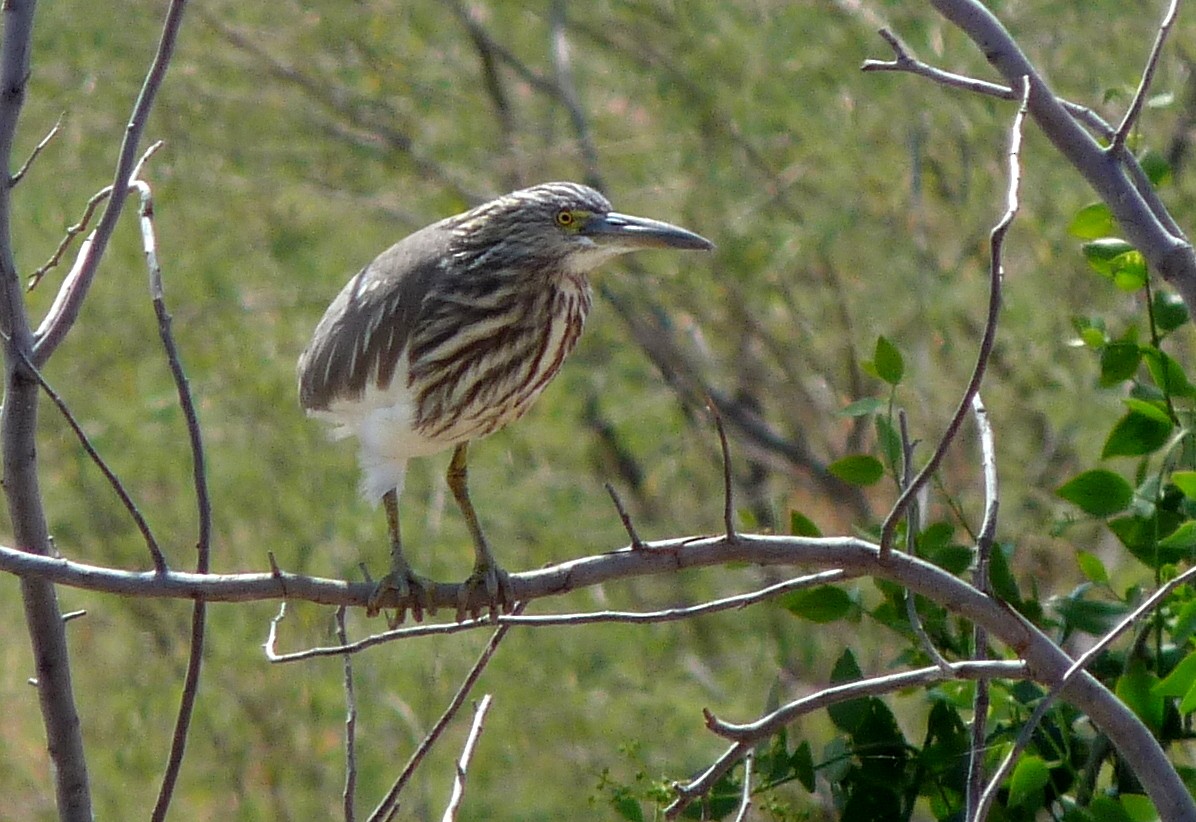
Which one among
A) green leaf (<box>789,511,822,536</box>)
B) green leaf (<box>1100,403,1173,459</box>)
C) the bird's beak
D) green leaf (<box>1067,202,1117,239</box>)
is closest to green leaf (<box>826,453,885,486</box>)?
green leaf (<box>789,511,822,536</box>)

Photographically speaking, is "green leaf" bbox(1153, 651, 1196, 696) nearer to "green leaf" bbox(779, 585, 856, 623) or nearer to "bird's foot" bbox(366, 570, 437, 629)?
"green leaf" bbox(779, 585, 856, 623)

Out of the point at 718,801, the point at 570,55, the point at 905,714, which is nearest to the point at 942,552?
the point at 718,801

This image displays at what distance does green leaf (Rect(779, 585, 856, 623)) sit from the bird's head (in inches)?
45.4

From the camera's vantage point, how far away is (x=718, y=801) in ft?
9.13

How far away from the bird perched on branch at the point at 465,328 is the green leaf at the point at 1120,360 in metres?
0.94

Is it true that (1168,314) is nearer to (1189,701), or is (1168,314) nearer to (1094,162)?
(1094,162)

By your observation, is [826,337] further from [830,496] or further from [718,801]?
[718,801]

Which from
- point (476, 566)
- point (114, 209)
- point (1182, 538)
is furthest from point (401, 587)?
point (1182, 538)

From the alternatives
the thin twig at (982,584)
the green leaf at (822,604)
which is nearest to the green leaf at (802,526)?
the green leaf at (822,604)

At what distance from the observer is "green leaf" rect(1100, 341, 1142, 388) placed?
273cm

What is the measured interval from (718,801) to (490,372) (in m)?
1.14

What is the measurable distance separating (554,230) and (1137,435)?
4.76 ft

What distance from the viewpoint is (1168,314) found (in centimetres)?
281

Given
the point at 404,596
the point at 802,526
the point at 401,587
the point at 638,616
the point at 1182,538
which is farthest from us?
the point at 401,587
